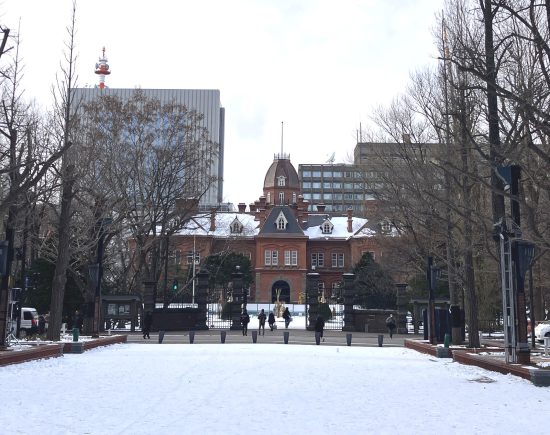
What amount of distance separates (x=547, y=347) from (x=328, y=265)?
66185mm

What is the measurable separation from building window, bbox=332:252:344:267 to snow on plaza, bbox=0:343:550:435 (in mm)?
66224

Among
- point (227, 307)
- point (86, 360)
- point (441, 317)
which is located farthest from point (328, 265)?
point (86, 360)

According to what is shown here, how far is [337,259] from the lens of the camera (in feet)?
272

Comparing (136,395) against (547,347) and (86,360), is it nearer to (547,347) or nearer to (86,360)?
(86,360)

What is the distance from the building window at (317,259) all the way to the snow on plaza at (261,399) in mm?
66546

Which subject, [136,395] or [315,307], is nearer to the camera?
[136,395]

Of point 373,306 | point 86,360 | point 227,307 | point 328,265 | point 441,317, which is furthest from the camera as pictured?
point 328,265

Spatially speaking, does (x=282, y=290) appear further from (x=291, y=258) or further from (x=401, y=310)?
(x=401, y=310)

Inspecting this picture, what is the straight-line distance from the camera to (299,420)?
852 centimetres

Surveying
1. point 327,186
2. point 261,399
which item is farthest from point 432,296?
point 327,186

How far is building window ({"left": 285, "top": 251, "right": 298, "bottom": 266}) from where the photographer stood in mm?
78812

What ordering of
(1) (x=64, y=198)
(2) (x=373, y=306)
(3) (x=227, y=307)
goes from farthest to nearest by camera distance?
(3) (x=227, y=307) → (2) (x=373, y=306) → (1) (x=64, y=198)

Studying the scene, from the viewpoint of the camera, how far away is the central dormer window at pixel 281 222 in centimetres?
8001

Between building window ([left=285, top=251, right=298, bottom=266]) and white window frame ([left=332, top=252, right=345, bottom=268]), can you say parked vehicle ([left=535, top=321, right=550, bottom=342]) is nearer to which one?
building window ([left=285, top=251, right=298, bottom=266])
